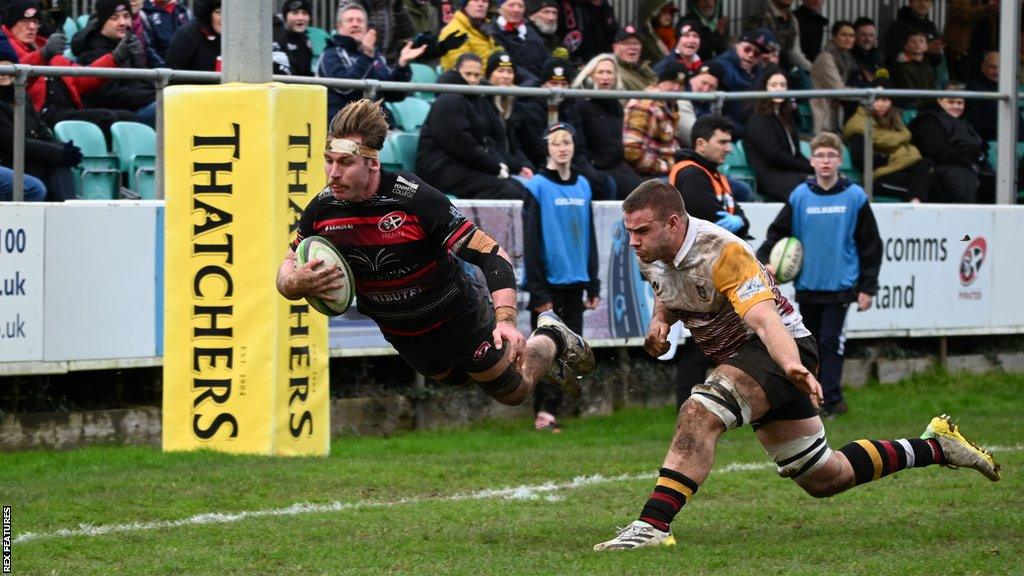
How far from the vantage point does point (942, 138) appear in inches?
698

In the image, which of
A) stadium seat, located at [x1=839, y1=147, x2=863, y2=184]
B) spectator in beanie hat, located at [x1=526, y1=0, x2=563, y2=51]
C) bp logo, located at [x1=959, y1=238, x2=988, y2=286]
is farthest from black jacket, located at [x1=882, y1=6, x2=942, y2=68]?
spectator in beanie hat, located at [x1=526, y1=0, x2=563, y2=51]

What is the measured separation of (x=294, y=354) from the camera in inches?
449

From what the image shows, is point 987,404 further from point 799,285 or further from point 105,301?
point 105,301

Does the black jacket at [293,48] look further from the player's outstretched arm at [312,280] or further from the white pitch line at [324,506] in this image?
the player's outstretched arm at [312,280]

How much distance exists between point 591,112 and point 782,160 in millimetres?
2253

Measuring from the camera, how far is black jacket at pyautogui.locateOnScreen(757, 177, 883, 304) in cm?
1387

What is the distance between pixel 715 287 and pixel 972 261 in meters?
9.90

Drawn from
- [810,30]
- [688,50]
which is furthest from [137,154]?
[810,30]

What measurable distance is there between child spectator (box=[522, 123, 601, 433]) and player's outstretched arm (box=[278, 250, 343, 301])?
4.81 m

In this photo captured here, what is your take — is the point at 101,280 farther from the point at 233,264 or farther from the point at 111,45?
the point at 111,45

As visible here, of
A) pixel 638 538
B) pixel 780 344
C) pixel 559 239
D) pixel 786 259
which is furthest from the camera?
pixel 786 259

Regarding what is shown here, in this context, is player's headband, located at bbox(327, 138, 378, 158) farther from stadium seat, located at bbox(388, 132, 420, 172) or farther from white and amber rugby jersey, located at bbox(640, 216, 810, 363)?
stadium seat, located at bbox(388, 132, 420, 172)

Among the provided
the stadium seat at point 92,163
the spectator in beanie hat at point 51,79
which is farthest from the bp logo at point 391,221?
the stadium seat at point 92,163

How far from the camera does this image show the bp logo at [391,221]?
331 inches
